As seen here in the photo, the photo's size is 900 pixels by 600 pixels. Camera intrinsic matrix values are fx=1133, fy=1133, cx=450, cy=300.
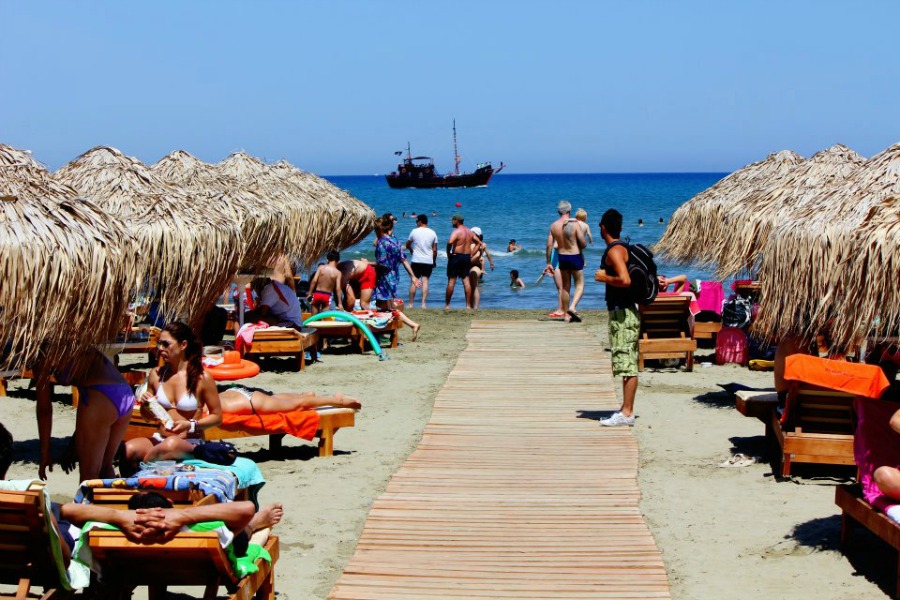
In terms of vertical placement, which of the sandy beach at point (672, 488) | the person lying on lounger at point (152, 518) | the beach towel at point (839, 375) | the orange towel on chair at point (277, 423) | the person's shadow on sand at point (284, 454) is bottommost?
the person's shadow on sand at point (284, 454)

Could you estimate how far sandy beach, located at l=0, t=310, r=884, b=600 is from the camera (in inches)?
233

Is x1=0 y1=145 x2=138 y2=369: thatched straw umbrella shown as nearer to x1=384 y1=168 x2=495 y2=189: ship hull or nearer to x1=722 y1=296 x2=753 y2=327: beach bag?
x1=722 y1=296 x2=753 y2=327: beach bag

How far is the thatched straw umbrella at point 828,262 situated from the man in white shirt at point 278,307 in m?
6.06

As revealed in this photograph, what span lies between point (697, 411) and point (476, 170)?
10387 cm

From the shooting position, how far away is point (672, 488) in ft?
25.2

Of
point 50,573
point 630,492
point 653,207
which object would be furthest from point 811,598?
point 653,207

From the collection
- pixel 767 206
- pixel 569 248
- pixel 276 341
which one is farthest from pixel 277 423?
pixel 569 248

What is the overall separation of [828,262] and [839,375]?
2.34 feet

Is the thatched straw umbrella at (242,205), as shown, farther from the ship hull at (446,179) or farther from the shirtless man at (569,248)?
the ship hull at (446,179)

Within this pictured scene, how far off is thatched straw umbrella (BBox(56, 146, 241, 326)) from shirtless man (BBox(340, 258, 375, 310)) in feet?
12.4

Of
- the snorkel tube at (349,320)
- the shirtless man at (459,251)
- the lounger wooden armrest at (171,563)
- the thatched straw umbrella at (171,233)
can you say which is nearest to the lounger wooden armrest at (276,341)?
the snorkel tube at (349,320)

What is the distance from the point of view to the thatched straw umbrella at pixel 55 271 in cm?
584

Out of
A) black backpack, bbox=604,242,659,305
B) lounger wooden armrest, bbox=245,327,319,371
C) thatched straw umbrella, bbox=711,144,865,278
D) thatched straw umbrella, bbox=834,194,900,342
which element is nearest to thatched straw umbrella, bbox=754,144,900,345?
thatched straw umbrella, bbox=834,194,900,342

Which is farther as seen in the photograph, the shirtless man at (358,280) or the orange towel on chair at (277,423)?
the shirtless man at (358,280)
